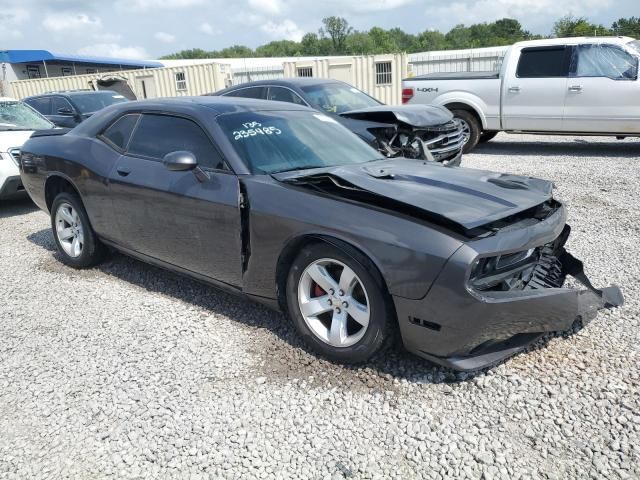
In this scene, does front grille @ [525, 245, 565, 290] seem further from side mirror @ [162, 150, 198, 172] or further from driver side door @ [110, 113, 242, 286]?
side mirror @ [162, 150, 198, 172]

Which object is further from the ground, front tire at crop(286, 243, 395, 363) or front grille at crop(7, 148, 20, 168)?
front grille at crop(7, 148, 20, 168)

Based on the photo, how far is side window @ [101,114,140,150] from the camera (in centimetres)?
438

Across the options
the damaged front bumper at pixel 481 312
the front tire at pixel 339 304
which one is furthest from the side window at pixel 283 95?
the damaged front bumper at pixel 481 312

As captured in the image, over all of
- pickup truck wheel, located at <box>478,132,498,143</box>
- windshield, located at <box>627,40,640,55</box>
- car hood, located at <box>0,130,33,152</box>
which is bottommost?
pickup truck wheel, located at <box>478,132,498,143</box>

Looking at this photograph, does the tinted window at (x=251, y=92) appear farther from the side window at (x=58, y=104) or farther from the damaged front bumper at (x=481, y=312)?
the damaged front bumper at (x=481, y=312)

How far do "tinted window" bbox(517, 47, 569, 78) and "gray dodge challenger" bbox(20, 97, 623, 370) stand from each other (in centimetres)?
697

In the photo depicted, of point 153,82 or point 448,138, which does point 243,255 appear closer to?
point 448,138

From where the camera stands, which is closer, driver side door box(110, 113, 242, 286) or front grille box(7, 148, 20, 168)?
driver side door box(110, 113, 242, 286)

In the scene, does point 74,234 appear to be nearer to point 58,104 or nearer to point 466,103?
point 466,103

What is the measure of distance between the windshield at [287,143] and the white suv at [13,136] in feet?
14.1

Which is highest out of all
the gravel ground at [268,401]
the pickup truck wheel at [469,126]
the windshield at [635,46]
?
the windshield at [635,46]

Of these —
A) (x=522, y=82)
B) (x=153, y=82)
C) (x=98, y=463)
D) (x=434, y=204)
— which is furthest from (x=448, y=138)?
(x=153, y=82)

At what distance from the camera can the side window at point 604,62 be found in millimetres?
9180

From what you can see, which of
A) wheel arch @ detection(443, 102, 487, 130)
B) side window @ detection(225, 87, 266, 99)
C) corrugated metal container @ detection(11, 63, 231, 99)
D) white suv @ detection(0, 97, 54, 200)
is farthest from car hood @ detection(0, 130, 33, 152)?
corrugated metal container @ detection(11, 63, 231, 99)
